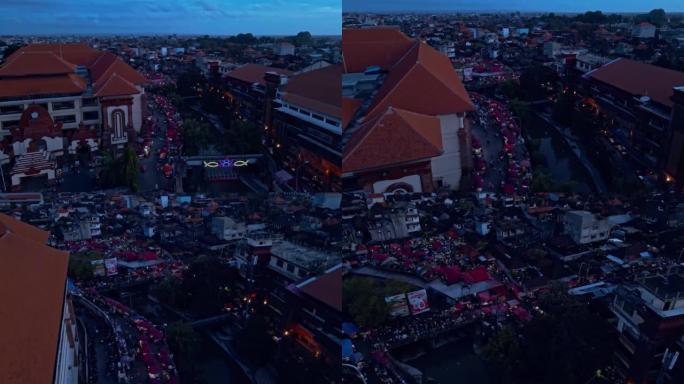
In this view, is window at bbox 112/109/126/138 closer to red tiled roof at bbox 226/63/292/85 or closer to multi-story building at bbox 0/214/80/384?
red tiled roof at bbox 226/63/292/85

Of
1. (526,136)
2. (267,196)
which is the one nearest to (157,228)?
(267,196)

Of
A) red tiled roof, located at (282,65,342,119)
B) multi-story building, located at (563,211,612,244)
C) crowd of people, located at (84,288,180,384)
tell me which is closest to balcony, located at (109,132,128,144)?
red tiled roof, located at (282,65,342,119)

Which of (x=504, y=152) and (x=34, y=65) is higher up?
(x=34, y=65)

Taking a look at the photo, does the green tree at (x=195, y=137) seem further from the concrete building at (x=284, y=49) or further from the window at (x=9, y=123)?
the window at (x=9, y=123)

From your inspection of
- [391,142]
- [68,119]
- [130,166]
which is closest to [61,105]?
[68,119]

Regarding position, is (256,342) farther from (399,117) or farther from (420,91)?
(420,91)

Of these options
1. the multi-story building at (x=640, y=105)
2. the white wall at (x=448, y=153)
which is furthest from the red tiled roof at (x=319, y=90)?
the multi-story building at (x=640, y=105)

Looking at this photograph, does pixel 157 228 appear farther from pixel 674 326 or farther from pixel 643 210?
pixel 674 326
